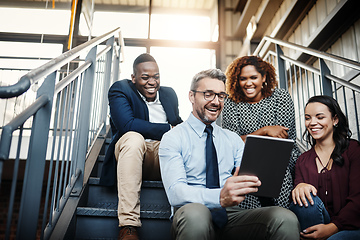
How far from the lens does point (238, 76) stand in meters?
2.22

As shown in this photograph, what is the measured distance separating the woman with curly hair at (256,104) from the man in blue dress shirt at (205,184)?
40 cm

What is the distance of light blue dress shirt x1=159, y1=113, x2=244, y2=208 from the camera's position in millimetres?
1285

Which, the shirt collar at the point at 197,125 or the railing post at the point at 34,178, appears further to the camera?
the shirt collar at the point at 197,125

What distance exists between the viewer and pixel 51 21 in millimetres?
6059

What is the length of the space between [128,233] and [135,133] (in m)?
0.61

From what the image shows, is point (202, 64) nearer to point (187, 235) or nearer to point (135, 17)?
point (135, 17)

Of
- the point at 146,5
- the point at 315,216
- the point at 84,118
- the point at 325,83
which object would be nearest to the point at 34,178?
the point at 84,118

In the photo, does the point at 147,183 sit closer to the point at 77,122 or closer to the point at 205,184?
the point at 77,122

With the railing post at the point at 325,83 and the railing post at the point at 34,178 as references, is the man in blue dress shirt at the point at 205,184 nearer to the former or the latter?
the railing post at the point at 34,178

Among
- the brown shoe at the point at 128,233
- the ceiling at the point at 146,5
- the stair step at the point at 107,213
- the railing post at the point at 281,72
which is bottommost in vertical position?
the brown shoe at the point at 128,233

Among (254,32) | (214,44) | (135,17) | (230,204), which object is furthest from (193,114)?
(135,17)

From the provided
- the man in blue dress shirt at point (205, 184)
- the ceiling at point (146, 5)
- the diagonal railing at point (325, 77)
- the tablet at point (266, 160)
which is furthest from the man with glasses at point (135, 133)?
the ceiling at point (146, 5)

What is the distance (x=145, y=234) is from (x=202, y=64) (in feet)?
15.1

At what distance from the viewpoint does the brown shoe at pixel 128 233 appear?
155 cm
